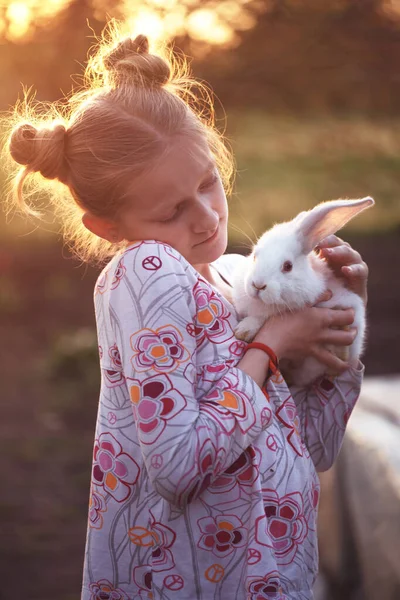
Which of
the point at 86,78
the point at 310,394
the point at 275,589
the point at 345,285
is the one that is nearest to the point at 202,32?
the point at 86,78

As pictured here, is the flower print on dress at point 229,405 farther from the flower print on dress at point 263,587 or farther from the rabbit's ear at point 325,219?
the rabbit's ear at point 325,219

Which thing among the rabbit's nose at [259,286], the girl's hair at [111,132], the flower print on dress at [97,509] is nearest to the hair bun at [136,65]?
the girl's hair at [111,132]

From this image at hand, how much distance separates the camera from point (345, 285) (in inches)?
68.2

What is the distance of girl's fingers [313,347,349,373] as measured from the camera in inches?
62.3

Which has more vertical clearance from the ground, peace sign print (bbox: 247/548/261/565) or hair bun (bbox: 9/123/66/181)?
hair bun (bbox: 9/123/66/181)

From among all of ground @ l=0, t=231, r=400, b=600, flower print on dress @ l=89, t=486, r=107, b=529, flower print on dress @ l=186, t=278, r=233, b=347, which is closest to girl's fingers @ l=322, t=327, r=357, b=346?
flower print on dress @ l=186, t=278, r=233, b=347

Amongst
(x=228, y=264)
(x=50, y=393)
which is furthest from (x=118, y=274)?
(x=50, y=393)

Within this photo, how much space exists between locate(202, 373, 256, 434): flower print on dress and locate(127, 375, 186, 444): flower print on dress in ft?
0.22

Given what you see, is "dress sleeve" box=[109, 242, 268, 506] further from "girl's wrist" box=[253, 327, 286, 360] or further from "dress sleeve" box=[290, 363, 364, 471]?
"dress sleeve" box=[290, 363, 364, 471]

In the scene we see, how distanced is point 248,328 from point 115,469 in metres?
0.40

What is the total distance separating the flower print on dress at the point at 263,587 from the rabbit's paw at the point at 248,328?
1.54 ft

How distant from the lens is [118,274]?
1.38 metres

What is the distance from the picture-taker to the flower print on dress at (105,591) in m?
1.43

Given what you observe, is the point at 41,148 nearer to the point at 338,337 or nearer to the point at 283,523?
the point at 338,337
